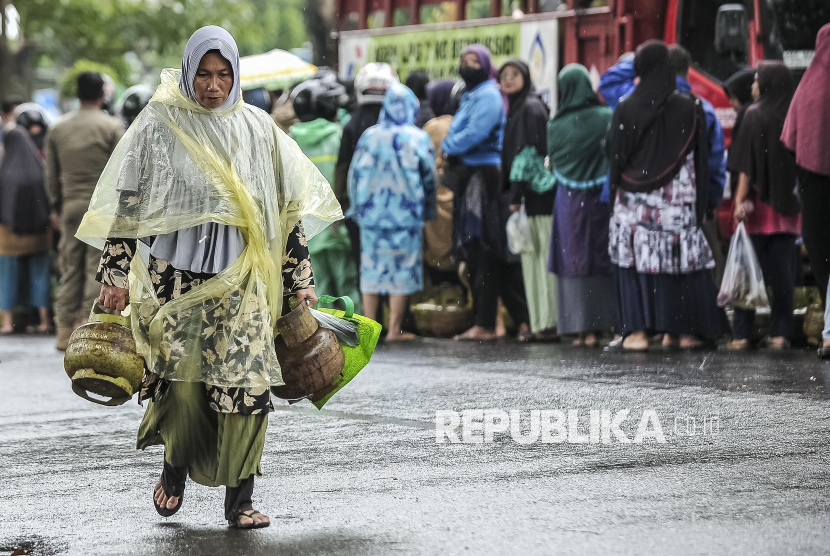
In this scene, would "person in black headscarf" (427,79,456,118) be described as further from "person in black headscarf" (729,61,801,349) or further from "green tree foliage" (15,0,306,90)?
"green tree foliage" (15,0,306,90)

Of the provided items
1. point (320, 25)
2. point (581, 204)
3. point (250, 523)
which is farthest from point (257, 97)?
point (320, 25)

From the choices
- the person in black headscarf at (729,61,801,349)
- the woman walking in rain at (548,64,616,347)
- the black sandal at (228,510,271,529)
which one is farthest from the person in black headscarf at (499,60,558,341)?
the black sandal at (228,510,271,529)

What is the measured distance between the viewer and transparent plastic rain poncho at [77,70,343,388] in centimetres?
472

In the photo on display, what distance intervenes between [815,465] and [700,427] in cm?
108

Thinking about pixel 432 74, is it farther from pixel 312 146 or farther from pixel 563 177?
pixel 563 177

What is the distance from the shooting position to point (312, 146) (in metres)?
12.0

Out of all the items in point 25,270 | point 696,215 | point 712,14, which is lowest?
point 25,270

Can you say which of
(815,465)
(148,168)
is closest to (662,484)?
(815,465)

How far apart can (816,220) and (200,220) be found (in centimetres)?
548

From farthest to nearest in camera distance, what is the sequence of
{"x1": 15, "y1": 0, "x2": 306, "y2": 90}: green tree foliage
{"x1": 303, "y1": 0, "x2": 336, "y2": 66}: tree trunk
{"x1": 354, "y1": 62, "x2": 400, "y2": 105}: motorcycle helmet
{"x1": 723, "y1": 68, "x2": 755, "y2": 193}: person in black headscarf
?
{"x1": 15, "y1": 0, "x2": 306, "y2": 90}: green tree foliage
{"x1": 303, "y1": 0, "x2": 336, "y2": 66}: tree trunk
{"x1": 354, "y1": 62, "x2": 400, "y2": 105}: motorcycle helmet
{"x1": 723, "y1": 68, "x2": 755, "y2": 193}: person in black headscarf

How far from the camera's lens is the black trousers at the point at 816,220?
898 cm

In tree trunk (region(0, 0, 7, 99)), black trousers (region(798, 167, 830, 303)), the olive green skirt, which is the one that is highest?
tree trunk (region(0, 0, 7, 99))

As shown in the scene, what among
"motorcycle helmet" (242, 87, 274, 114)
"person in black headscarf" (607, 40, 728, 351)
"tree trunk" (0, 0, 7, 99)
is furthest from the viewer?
"tree trunk" (0, 0, 7, 99)

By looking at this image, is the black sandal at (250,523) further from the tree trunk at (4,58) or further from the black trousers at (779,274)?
the tree trunk at (4,58)
